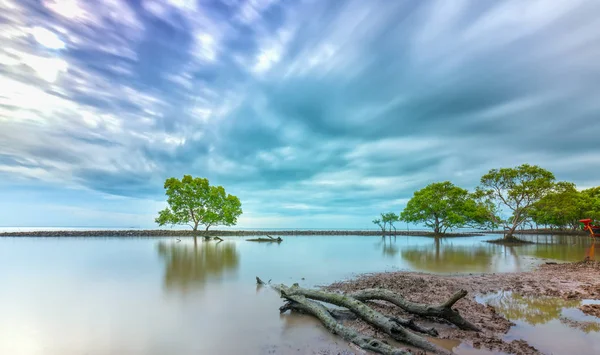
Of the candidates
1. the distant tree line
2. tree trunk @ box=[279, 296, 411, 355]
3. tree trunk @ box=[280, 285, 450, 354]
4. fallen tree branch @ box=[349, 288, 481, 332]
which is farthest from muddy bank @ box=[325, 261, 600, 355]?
the distant tree line

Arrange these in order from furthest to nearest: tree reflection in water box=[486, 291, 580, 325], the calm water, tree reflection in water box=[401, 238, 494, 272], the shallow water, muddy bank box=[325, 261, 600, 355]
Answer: tree reflection in water box=[401, 238, 494, 272] → tree reflection in water box=[486, 291, 580, 325] → the calm water → muddy bank box=[325, 261, 600, 355] → the shallow water

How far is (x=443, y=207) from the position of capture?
191 ft

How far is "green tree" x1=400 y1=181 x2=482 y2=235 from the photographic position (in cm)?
5859

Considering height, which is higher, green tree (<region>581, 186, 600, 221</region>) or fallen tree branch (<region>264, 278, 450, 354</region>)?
green tree (<region>581, 186, 600, 221</region>)

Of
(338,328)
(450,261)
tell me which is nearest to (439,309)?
(338,328)

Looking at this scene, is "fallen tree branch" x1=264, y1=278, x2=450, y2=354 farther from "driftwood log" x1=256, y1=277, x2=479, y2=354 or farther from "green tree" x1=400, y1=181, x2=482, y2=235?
"green tree" x1=400, y1=181, x2=482, y2=235

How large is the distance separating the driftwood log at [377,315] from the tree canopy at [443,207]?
5561 cm

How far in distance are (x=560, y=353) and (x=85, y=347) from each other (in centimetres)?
877

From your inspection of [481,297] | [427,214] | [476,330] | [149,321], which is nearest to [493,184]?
[427,214]

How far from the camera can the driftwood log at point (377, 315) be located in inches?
217

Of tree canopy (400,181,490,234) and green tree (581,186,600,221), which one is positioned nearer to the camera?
green tree (581,186,600,221)

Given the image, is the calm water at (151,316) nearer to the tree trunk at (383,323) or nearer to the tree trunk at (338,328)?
the tree trunk at (338,328)

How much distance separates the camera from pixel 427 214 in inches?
2376

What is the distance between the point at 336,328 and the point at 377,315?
88cm
